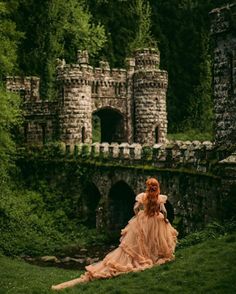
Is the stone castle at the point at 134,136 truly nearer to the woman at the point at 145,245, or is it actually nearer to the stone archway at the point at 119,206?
the stone archway at the point at 119,206

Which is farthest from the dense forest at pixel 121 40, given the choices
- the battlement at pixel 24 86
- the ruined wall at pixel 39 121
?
the ruined wall at pixel 39 121

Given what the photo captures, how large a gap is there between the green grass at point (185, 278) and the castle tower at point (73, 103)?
1962cm

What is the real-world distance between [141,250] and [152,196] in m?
1.30

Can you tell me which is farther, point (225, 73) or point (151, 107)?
point (151, 107)

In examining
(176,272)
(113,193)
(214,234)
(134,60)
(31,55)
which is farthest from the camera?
(31,55)

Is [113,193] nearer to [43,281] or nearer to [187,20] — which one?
[43,281]

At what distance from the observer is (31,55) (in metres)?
46.2

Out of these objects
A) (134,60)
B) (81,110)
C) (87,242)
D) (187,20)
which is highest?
(187,20)

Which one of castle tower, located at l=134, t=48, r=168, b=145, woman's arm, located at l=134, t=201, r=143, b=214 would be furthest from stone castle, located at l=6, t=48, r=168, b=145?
woman's arm, located at l=134, t=201, r=143, b=214

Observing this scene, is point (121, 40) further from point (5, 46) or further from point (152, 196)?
point (152, 196)

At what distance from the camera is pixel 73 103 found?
34969 millimetres

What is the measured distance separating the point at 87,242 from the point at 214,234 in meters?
12.9

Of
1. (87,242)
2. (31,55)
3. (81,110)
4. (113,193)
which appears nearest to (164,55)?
(31,55)

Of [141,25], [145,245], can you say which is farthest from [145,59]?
[145,245]
